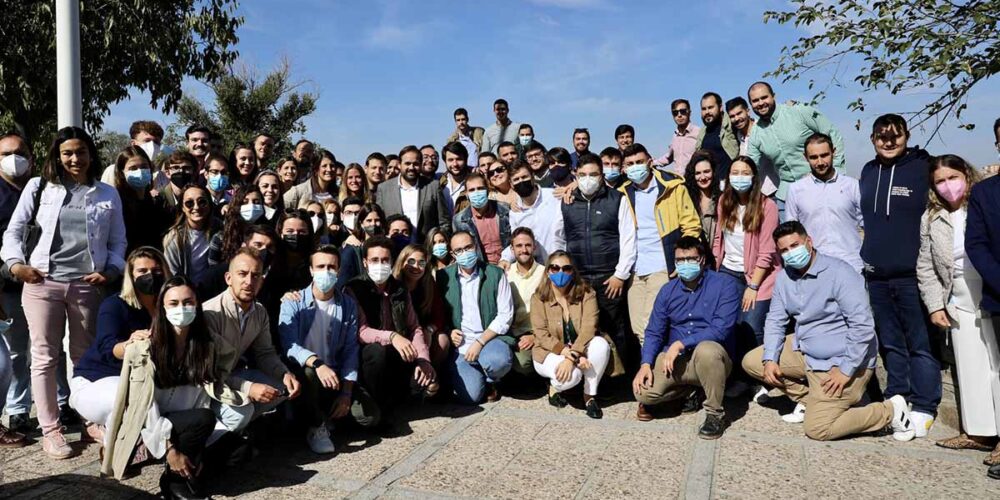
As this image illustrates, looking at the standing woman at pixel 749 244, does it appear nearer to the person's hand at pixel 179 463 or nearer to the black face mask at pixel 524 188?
the black face mask at pixel 524 188

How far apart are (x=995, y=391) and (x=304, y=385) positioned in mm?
4467

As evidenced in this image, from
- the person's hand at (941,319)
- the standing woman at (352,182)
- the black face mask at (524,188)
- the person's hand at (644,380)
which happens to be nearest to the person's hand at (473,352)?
the person's hand at (644,380)

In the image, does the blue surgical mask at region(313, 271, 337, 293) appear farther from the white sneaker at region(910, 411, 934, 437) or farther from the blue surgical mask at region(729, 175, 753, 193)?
the white sneaker at region(910, 411, 934, 437)

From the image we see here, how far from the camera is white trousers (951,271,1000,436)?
4.37 meters

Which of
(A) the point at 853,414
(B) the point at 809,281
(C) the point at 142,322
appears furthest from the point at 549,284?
(C) the point at 142,322

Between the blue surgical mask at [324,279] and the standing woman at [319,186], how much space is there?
2.64 m

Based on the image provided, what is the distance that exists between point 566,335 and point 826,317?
199cm

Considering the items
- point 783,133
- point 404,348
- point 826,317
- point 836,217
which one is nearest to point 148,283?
point 404,348

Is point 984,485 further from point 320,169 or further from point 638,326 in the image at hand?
point 320,169

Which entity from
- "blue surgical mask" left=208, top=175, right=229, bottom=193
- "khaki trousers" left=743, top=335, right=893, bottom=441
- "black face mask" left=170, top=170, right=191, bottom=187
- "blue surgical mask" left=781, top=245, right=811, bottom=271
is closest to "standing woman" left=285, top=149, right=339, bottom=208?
"blue surgical mask" left=208, top=175, right=229, bottom=193

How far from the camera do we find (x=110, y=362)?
4.14 metres

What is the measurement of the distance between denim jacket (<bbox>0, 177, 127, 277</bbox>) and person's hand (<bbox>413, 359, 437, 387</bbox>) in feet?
7.28

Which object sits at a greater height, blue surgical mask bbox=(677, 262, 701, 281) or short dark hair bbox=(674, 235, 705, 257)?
short dark hair bbox=(674, 235, 705, 257)

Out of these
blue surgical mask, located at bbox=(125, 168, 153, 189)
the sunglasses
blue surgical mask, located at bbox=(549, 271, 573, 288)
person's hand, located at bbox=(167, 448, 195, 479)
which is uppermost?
blue surgical mask, located at bbox=(125, 168, 153, 189)
